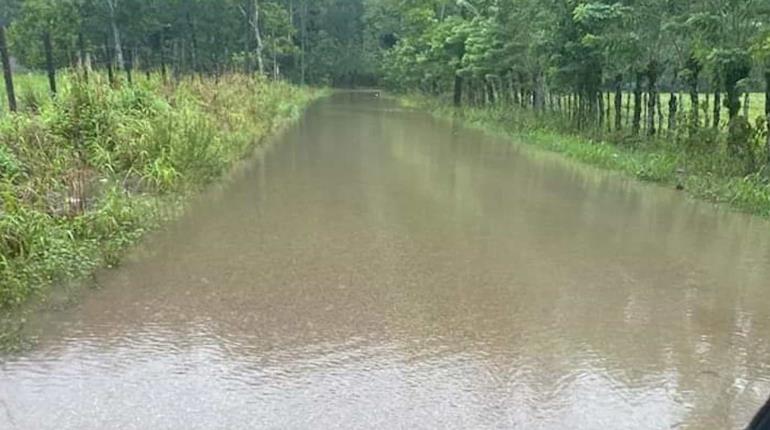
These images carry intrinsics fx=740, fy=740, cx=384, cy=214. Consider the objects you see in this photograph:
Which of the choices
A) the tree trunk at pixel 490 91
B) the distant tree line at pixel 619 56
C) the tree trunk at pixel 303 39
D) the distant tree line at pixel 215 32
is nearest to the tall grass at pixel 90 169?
the distant tree line at pixel 619 56

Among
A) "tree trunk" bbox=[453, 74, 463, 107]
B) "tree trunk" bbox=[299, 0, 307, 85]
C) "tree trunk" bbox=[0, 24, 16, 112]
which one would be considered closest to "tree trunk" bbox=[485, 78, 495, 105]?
"tree trunk" bbox=[453, 74, 463, 107]

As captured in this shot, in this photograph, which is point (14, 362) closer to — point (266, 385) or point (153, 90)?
point (266, 385)

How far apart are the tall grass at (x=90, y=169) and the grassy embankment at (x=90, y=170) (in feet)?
0.04

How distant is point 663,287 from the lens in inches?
242

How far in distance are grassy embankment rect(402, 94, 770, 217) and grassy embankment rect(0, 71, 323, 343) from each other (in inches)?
264

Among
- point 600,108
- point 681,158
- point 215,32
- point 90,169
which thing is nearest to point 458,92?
point 600,108

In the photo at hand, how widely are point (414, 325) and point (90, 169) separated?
16.2 feet

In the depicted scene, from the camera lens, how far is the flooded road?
389 centimetres

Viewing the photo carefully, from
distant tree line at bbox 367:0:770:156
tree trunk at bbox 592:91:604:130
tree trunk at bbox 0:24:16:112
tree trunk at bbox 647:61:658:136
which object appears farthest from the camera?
tree trunk at bbox 592:91:604:130

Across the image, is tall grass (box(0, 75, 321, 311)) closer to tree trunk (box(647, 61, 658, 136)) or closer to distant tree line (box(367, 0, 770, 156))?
distant tree line (box(367, 0, 770, 156))

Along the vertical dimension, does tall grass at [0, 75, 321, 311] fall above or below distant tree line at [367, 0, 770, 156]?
below

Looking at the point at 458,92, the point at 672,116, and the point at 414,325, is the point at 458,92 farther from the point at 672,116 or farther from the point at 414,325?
the point at 414,325

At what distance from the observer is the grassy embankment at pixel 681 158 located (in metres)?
9.85

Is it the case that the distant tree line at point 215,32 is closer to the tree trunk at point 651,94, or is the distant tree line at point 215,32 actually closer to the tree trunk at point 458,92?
the tree trunk at point 458,92
